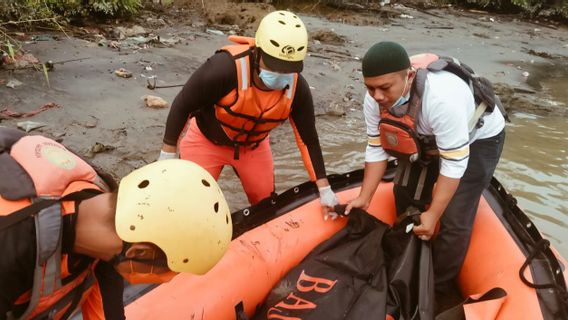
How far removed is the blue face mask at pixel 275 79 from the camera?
2.38 metres

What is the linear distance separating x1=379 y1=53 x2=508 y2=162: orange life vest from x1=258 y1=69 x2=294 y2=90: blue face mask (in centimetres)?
53

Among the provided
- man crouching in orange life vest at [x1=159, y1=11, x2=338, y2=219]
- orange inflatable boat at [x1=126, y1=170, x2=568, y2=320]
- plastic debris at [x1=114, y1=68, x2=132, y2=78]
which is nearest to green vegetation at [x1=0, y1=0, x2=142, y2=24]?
plastic debris at [x1=114, y1=68, x2=132, y2=78]

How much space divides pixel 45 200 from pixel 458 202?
6.95 feet

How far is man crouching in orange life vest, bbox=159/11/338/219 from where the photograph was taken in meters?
2.34

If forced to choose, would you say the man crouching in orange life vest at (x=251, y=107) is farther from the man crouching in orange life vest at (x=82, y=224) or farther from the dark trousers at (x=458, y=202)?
the man crouching in orange life vest at (x=82, y=224)

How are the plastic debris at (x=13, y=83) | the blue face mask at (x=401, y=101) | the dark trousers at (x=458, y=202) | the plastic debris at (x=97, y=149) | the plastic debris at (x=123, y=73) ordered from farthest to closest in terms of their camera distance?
the plastic debris at (x=123, y=73) → the plastic debris at (x=13, y=83) → the plastic debris at (x=97, y=149) → the dark trousers at (x=458, y=202) → the blue face mask at (x=401, y=101)

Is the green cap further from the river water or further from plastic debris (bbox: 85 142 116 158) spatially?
plastic debris (bbox: 85 142 116 158)

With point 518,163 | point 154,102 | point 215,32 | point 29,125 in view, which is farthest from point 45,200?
point 215,32

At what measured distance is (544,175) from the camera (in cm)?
472

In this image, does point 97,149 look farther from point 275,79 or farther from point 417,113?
point 417,113

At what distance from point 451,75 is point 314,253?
1144 millimetres

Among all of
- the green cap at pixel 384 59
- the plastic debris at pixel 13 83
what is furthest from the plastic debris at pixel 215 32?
the green cap at pixel 384 59

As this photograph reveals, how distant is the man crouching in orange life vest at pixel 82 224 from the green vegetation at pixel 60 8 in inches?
171

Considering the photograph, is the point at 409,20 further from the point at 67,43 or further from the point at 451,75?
the point at 451,75
